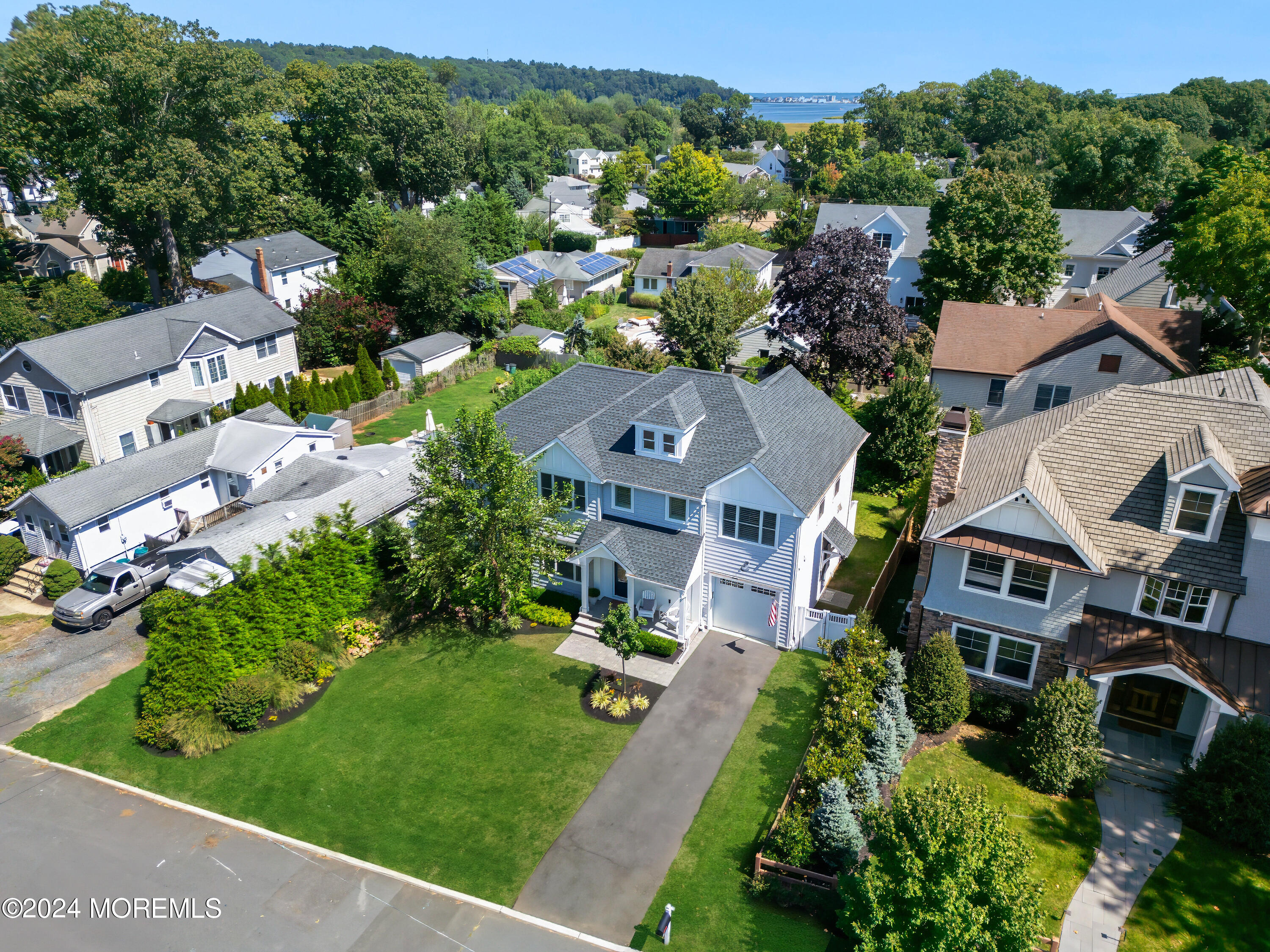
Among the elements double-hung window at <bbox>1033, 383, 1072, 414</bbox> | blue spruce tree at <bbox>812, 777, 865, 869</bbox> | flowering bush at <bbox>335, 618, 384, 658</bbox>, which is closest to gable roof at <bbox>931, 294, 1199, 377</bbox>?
double-hung window at <bbox>1033, 383, 1072, 414</bbox>

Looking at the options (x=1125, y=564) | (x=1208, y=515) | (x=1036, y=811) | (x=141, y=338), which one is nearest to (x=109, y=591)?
(x=141, y=338)

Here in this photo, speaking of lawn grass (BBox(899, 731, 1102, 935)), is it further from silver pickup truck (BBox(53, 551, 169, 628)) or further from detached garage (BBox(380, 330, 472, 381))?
detached garage (BBox(380, 330, 472, 381))

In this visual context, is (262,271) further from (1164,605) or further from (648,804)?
(1164,605)

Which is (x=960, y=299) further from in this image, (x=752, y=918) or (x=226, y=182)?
(x=226, y=182)

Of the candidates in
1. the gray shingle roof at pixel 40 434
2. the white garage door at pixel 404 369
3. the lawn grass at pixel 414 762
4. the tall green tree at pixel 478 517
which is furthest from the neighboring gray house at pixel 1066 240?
the gray shingle roof at pixel 40 434

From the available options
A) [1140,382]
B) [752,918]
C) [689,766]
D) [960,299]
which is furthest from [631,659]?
[960,299]

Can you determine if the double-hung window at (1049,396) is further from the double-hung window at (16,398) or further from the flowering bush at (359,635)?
the double-hung window at (16,398)
